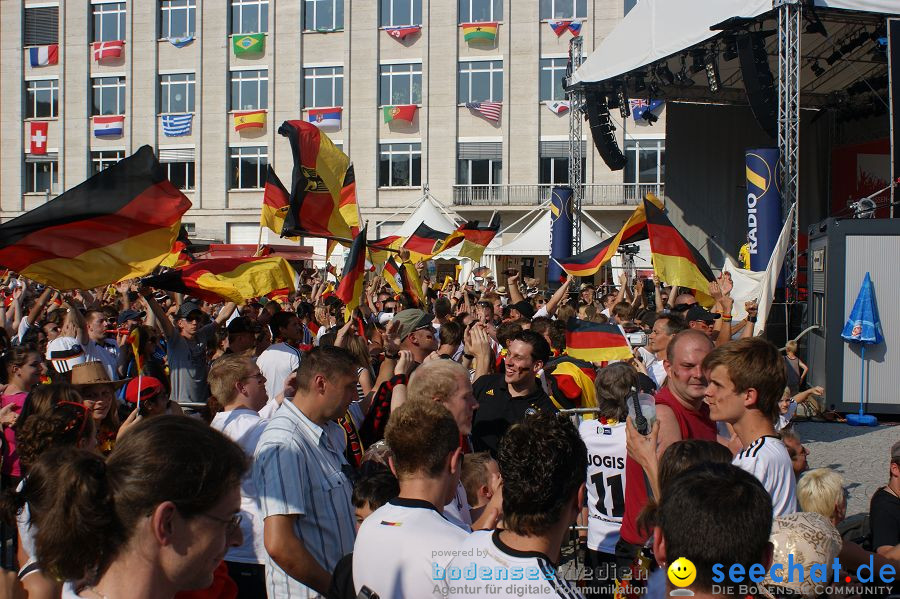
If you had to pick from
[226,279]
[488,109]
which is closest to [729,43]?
[226,279]

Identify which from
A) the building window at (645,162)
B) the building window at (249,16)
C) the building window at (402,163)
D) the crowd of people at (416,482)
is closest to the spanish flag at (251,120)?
the building window at (249,16)

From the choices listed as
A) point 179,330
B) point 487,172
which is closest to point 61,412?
point 179,330

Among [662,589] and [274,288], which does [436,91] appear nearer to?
[274,288]

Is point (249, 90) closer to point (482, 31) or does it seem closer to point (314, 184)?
point (482, 31)

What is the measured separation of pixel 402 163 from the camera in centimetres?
3991

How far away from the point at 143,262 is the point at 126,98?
38885mm

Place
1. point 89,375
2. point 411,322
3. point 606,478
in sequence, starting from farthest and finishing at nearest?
point 411,322
point 89,375
point 606,478

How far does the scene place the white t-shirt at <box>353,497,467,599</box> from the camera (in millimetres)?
2697

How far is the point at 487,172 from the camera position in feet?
129

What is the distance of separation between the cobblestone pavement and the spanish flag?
3336 cm

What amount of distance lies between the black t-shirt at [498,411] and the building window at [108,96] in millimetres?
41554

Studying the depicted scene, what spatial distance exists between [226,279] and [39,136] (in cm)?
3987

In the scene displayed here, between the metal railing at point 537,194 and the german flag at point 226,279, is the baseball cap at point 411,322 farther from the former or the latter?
the metal railing at point 537,194

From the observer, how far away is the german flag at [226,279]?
8.25m
